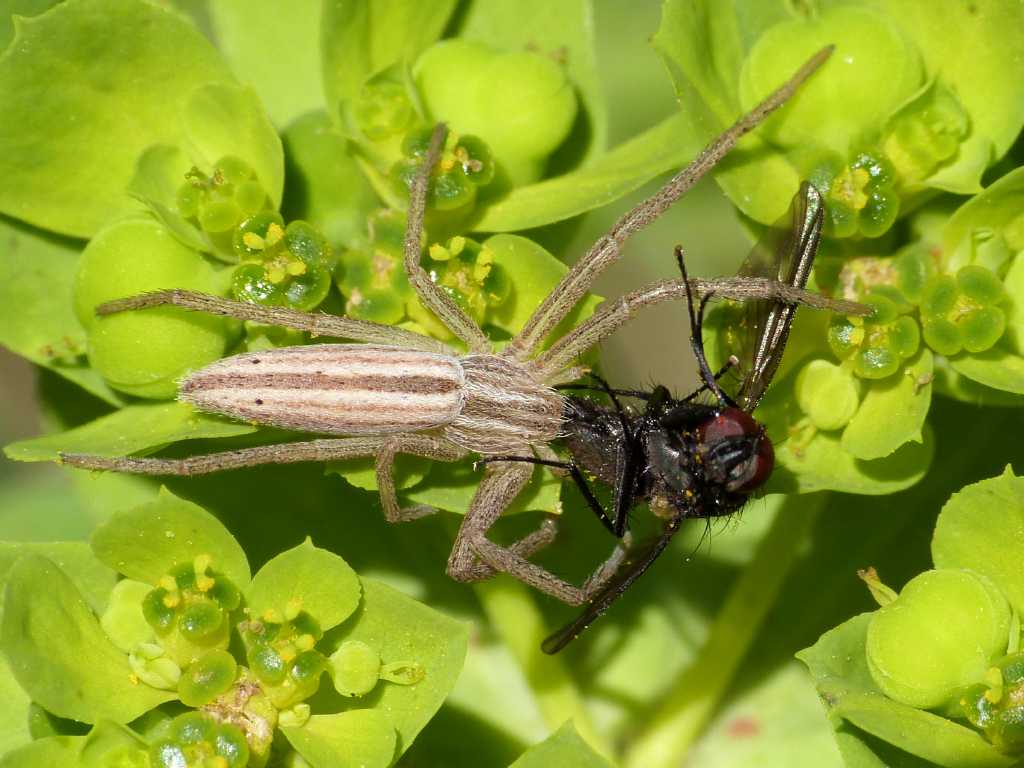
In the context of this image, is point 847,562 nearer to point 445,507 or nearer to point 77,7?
point 445,507

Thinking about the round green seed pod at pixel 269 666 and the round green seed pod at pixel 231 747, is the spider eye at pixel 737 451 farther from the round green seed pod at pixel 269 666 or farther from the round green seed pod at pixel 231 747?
the round green seed pod at pixel 231 747

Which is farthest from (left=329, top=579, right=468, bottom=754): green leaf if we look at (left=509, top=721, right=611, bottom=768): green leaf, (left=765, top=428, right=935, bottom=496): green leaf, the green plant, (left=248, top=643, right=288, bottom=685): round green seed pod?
(left=765, top=428, right=935, bottom=496): green leaf

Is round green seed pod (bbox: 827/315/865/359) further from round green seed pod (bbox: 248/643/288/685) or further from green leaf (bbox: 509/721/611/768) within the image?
round green seed pod (bbox: 248/643/288/685)

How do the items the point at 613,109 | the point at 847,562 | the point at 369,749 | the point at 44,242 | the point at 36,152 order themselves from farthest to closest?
the point at 613,109
the point at 847,562
the point at 44,242
the point at 36,152
the point at 369,749

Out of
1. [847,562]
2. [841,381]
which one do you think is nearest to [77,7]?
[841,381]

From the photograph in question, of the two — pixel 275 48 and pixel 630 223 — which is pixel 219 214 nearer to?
pixel 275 48

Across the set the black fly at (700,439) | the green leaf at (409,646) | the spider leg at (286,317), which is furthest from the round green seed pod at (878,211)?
the green leaf at (409,646)
